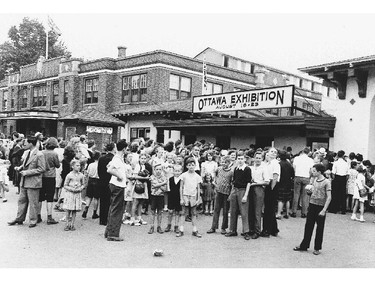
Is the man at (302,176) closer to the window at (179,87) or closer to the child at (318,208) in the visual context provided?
the child at (318,208)

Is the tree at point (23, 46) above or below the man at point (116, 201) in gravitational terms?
above

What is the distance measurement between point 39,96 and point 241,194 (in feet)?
99.4

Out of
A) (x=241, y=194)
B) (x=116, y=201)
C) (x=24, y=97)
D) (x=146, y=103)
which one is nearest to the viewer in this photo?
(x=116, y=201)

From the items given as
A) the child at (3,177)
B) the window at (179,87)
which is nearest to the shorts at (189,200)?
the child at (3,177)

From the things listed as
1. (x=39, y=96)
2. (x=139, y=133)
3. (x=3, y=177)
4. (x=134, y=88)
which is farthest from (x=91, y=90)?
(x=3, y=177)

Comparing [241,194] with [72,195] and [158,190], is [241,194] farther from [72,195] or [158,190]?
[72,195]

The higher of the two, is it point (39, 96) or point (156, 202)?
point (39, 96)

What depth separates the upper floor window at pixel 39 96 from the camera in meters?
34.0

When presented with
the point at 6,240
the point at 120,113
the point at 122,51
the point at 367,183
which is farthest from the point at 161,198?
the point at 122,51

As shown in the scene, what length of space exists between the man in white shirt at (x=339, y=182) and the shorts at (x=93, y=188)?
22.4 feet

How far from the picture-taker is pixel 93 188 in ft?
31.9

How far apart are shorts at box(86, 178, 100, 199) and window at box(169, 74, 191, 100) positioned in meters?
16.4

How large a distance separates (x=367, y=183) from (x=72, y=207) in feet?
26.6

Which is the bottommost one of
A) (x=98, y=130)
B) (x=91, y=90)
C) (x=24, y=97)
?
(x=98, y=130)
